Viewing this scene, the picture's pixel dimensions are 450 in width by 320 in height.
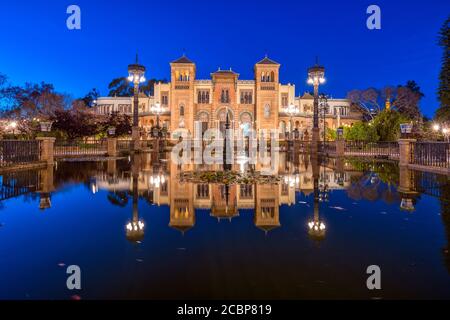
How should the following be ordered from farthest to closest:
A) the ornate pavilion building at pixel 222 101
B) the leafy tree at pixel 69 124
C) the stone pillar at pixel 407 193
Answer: the ornate pavilion building at pixel 222 101, the leafy tree at pixel 69 124, the stone pillar at pixel 407 193

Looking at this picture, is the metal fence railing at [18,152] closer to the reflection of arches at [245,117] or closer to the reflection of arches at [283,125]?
the reflection of arches at [245,117]

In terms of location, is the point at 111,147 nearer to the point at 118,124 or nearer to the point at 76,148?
the point at 76,148

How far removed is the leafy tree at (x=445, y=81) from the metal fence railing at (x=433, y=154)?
1157 centimetres

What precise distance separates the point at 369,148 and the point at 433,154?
14.8 metres

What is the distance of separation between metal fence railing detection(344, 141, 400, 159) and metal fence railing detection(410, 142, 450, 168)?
37.1 ft

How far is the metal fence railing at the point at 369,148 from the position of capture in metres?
28.5

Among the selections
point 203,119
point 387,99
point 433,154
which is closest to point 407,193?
point 433,154

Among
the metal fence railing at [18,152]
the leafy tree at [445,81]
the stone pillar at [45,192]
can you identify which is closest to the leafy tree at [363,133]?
the leafy tree at [445,81]

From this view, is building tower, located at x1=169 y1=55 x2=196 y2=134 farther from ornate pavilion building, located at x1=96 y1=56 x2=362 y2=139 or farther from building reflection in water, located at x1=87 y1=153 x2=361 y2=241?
building reflection in water, located at x1=87 y1=153 x2=361 y2=241

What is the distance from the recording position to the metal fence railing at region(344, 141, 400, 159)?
93.6 feet

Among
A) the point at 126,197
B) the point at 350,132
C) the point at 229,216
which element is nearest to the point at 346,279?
the point at 229,216
